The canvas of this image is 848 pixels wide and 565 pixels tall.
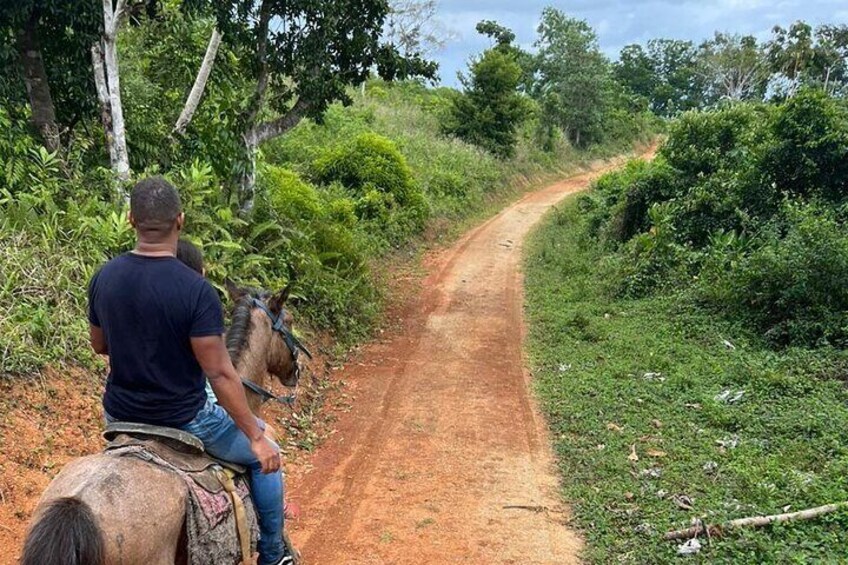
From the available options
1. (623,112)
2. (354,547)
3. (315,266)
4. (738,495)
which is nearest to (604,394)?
(738,495)

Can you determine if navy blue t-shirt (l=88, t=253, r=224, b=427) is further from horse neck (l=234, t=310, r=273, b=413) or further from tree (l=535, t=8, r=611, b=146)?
tree (l=535, t=8, r=611, b=146)

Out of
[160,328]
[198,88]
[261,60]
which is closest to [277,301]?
[160,328]

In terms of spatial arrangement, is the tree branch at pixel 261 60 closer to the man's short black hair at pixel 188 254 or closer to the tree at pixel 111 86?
the tree at pixel 111 86

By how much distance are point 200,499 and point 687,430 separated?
5.39 m

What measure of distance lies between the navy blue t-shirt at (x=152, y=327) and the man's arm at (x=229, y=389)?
7 cm

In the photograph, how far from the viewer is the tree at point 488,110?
1042 inches

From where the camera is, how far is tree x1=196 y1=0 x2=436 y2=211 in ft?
32.5

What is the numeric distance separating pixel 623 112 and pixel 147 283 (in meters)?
44.3

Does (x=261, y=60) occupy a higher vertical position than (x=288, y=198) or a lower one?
higher

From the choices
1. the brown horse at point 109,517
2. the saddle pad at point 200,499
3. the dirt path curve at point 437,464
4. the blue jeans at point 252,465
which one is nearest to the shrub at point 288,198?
the dirt path curve at point 437,464

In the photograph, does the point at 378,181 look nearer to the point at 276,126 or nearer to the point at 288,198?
the point at 288,198

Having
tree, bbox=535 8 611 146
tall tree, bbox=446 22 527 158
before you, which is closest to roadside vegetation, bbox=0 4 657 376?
tall tree, bbox=446 22 527 158

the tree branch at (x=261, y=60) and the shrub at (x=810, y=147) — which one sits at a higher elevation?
the tree branch at (x=261, y=60)

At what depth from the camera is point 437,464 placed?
21.5ft
